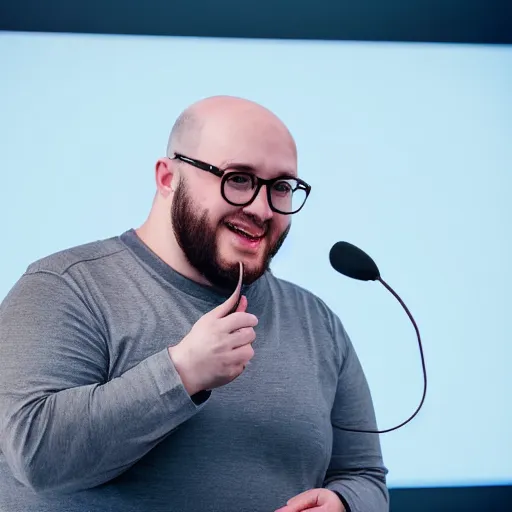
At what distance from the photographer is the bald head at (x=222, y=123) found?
1.31 m

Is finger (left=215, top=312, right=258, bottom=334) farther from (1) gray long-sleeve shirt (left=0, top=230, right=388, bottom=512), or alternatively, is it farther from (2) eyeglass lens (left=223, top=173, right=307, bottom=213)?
(2) eyeglass lens (left=223, top=173, right=307, bottom=213)

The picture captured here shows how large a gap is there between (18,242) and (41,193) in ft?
0.42

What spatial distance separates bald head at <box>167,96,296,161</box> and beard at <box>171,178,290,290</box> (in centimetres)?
8

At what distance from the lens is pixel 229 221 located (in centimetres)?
129

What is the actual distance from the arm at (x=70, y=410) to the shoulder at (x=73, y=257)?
0.43 feet

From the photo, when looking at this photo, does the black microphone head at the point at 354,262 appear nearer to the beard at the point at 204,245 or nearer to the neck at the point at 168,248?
the beard at the point at 204,245

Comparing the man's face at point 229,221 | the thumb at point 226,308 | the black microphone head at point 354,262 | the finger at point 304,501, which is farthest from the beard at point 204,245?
the finger at point 304,501

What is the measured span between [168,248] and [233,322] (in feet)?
1.14

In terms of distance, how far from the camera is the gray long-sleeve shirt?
105 cm

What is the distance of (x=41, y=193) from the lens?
1.88 m

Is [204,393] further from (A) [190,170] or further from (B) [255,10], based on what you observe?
(B) [255,10]

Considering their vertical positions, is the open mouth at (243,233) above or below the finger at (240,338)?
above

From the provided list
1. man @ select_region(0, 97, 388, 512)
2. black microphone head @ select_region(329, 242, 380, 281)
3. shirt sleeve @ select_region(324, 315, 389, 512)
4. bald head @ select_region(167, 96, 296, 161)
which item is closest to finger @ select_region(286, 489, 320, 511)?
man @ select_region(0, 97, 388, 512)

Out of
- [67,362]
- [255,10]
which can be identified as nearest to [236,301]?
[67,362]
